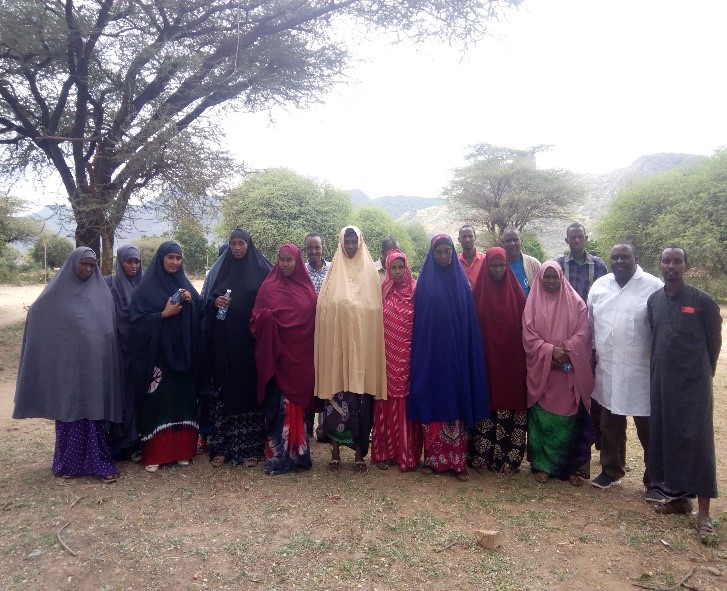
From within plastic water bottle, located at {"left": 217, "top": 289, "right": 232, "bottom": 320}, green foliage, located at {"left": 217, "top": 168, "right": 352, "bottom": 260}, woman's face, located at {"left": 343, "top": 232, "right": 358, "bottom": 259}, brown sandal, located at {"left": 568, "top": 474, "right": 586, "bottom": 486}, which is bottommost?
brown sandal, located at {"left": 568, "top": 474, "right": 586, "bottom": 486}

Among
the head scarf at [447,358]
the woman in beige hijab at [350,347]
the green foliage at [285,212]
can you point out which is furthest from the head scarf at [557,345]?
the green foliage at [285,212]

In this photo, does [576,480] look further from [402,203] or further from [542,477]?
[402,203]

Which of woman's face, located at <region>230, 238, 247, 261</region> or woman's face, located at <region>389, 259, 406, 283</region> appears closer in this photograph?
woman's face, located at <region>389, 259, 406, 283</region>

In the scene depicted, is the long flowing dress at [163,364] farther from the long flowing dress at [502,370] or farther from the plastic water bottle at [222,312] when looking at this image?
the long flowing dress at [502,370]

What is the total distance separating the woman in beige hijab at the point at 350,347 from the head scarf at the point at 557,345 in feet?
3.67

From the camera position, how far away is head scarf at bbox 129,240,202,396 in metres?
4.21

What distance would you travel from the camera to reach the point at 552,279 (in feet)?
13.3

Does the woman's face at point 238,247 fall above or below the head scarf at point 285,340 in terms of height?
above

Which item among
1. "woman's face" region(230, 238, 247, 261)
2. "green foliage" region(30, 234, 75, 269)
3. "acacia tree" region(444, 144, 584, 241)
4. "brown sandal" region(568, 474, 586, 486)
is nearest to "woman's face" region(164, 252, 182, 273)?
"woman's face" region(230, 238, 247, 261)

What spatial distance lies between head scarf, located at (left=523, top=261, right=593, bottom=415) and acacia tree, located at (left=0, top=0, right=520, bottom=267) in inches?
290

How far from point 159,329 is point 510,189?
35.5 meters

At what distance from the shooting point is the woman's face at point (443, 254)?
4.13m

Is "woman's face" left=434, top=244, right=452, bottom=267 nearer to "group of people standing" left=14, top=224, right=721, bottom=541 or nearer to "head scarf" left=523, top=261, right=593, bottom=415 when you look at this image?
"group of people standing" left=14, top=224, right=721, bottom=541

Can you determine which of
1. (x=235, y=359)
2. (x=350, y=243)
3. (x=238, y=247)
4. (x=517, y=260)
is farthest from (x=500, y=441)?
(x=238, y=247)
